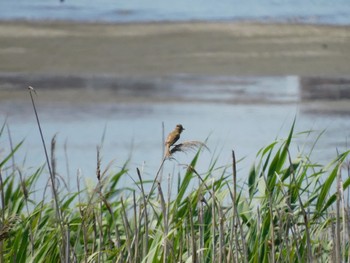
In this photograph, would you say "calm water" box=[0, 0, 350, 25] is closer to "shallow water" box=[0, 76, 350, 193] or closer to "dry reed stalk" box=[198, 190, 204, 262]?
"shallow water" box=[0, 76, 350, 193]

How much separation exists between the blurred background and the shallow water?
0.04ft

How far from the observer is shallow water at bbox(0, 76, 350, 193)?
912cm

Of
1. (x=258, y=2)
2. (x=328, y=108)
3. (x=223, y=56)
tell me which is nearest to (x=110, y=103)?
(x=328, y=108)

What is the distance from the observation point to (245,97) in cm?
1294

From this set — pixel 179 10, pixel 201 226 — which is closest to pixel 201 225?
pixel 201 226

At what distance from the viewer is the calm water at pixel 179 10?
22.2 m

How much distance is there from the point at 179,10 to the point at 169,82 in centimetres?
1057

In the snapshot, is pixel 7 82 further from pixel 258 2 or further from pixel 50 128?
pixel 258 2

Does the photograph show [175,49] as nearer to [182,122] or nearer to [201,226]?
[182,122]

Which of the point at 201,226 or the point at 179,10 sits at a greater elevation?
the point at 179,10

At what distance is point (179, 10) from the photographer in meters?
24.6

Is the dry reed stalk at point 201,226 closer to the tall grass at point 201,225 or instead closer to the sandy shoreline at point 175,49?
the tall grass at point 201,225

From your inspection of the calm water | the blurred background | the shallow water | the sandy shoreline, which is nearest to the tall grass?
the blurred background

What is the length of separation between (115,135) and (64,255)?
687cm
